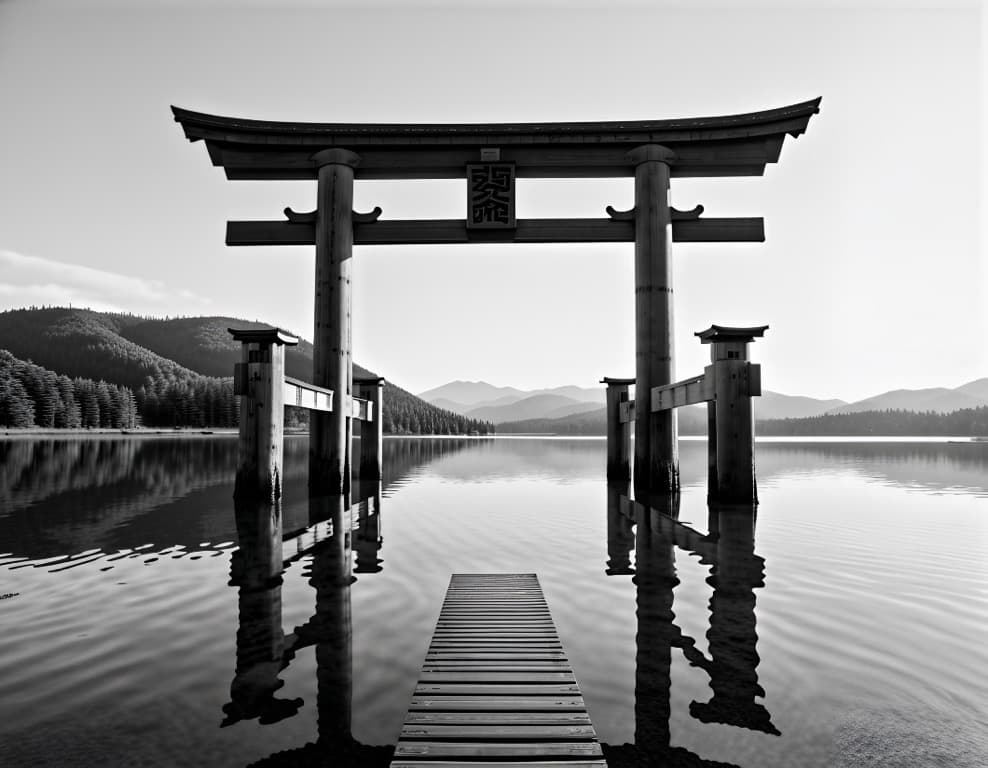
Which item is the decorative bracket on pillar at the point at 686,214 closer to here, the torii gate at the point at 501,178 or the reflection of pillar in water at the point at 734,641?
the torii gate at the point at 501,178

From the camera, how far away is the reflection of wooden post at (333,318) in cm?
1142

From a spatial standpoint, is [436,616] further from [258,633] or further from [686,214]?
[686,214]

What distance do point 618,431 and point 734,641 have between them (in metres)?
11.8

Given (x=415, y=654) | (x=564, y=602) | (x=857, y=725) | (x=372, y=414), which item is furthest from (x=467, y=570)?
(x=372, y=414)

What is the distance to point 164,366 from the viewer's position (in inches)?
5310

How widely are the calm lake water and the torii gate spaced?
12.8ft

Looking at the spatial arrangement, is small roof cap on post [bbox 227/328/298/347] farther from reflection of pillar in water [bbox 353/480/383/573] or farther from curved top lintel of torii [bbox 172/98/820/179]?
curved top lintel of torii [bbox 172/98/820/179]

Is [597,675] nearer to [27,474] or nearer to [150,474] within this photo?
[150,474]

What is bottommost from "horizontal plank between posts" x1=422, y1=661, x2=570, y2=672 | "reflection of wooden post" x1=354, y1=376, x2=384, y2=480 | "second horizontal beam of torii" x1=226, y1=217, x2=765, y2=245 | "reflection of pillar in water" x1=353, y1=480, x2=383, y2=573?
"reflection of pillar in water" x1=353, y1=480, x2=383, y2=573

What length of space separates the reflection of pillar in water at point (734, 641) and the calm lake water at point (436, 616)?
0.7 inches

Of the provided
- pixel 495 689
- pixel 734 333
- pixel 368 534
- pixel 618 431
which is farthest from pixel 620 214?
pixel 495 689

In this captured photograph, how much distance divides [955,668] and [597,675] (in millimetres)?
2032

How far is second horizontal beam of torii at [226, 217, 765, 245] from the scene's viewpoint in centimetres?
1215

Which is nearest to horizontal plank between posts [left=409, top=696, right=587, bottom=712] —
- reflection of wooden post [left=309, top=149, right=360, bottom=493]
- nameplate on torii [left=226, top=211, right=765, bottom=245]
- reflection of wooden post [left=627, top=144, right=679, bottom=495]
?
reflection of wooden post [left=309, top=149, right=360, bottom=493]
